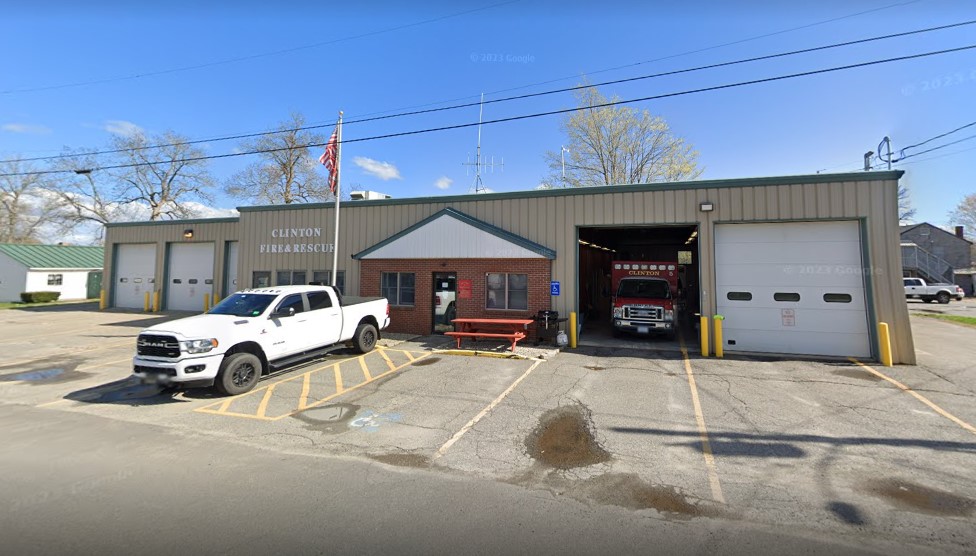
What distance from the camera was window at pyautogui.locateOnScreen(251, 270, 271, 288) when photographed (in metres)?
17.9

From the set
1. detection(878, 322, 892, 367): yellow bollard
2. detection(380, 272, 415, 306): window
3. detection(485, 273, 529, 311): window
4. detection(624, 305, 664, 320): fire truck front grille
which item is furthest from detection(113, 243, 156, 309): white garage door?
detection(878, 322, 892, 367): yellow bollard

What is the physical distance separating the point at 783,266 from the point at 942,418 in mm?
5766

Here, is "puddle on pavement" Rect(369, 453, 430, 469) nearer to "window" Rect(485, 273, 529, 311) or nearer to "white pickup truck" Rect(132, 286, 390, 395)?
"white pickup truck" Rect(132, 286, 390, 395)

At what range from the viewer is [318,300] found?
9.77 metres

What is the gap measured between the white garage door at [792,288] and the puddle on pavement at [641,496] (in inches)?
360

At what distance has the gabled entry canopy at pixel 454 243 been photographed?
44.4 ft

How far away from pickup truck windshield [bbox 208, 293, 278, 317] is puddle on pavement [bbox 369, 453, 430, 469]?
16.0 ft

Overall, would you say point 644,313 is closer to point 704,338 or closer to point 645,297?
point 645,297

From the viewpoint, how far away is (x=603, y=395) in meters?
7.61

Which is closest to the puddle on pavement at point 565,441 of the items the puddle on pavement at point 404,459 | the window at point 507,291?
the puddle on pavement at point 404,459

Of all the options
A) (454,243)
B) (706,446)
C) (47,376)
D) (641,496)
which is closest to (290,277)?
(454,243)

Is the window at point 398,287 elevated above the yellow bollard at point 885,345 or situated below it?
above

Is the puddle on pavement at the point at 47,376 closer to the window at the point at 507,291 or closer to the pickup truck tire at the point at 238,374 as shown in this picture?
the pickup truck tire at the point at 238,374

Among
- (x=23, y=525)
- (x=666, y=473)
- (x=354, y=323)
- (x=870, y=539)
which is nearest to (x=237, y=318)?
(x=354, y=323)
